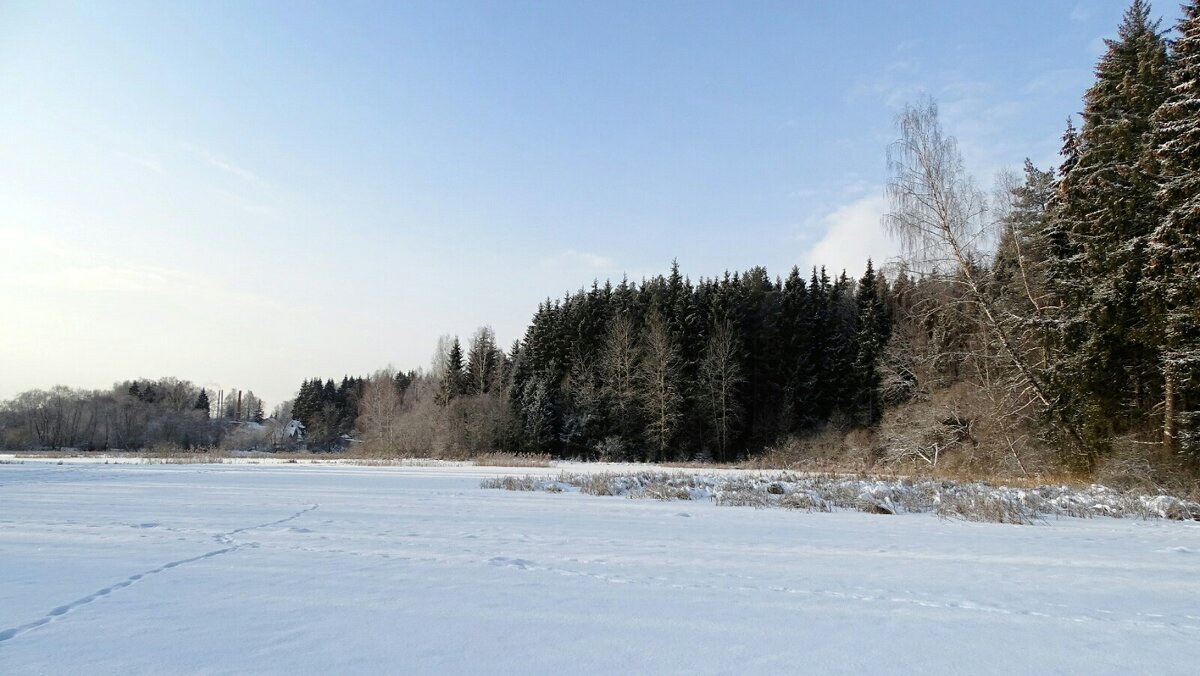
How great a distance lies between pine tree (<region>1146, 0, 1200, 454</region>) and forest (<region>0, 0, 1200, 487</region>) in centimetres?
5

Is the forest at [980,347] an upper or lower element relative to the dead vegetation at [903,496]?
upper

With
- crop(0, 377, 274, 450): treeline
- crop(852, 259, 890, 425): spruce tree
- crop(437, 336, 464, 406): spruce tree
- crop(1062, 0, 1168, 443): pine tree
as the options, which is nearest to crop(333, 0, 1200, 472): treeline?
crop(1062, 0, 1168, 443): pine tree

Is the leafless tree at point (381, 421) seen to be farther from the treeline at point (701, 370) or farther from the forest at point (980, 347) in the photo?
the treeline at point (701, 370)

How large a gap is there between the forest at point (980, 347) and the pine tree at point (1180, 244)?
0.05 meters

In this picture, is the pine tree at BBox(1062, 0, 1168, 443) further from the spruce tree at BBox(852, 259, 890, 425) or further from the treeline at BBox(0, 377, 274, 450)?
the treeline at BBox(0, 377, 274, 450)

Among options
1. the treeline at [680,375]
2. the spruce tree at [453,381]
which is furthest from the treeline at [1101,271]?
the spruce tree at [453,381]

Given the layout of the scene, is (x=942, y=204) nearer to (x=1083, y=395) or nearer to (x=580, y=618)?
(x=1083, y=395)

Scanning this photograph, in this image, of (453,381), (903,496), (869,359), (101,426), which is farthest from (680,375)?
(101,426)

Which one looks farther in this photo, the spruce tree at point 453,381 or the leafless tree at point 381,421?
the spruce tree at point 453,381

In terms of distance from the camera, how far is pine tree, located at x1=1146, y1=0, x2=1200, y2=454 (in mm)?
14352

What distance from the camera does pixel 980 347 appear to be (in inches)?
853

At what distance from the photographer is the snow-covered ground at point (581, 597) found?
146 inches

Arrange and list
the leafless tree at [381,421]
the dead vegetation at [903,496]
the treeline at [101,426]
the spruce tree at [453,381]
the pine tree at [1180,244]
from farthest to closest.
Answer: the treeline at [101,426]
the spruce tree at [453,381]
the leafless tree at [381,421]
the pine tree at [1180,244]
the dead vegetation at [903,496]

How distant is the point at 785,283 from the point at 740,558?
46.3m
